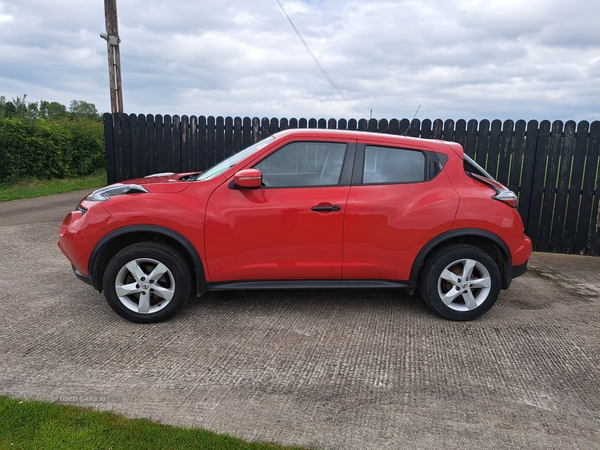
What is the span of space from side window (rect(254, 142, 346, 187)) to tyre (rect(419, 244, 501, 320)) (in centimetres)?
119

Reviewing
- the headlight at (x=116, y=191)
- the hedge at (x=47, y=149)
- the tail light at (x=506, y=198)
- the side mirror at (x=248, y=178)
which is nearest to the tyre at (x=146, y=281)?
the headlight at (x=116, y=191)

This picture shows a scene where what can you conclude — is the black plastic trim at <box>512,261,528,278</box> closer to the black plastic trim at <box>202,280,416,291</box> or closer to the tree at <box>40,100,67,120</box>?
the black plastic trim at <box>202,280,416,291</box>

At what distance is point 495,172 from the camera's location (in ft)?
25.2

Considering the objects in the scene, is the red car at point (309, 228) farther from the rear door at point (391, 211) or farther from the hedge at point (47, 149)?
the hedge at point (47, 149)

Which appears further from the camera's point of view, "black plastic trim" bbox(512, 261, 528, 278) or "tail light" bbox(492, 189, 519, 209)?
"black plastic trim" bbox(512, 261, 528, 278)

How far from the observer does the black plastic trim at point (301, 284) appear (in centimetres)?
418

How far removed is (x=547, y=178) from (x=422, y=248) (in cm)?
442

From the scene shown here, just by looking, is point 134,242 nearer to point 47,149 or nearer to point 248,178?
point 248,178

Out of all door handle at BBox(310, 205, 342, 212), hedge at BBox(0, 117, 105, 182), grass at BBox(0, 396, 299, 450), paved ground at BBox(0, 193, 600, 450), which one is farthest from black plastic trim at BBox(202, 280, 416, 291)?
hedge at BBox(0, 117, 105, 182)

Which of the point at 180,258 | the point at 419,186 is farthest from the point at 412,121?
the point at 180,258

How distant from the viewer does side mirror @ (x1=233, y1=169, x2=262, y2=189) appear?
12.9ft

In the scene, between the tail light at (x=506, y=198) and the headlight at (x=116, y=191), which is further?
the tail light at (x=506, y=198)

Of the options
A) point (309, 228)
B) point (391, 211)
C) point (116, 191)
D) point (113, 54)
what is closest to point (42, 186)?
Answer: point (113, 54)

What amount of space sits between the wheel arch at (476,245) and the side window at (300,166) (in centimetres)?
102
